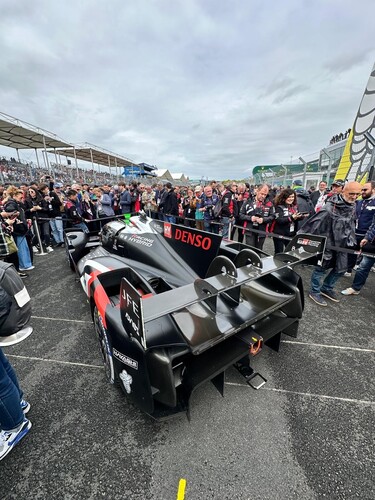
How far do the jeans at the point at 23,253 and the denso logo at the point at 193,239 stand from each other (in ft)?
13.3

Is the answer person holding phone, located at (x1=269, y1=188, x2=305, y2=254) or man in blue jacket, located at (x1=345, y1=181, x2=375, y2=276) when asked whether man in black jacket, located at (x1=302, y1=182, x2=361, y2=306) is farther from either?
person holding phone, located at (x1=269, y1=188, x2=305, y2=254)

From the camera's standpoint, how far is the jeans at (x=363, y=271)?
12.7 ft

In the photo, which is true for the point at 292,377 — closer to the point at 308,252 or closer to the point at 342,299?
the point at 308,252

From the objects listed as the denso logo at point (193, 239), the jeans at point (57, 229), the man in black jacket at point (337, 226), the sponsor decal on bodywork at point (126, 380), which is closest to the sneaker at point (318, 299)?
the man in black jacket at point (337, 226)

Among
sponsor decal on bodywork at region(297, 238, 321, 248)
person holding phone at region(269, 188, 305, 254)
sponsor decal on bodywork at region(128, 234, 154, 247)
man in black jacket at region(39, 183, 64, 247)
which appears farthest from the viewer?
man in black jacket at region(39, 183, 64, 247)

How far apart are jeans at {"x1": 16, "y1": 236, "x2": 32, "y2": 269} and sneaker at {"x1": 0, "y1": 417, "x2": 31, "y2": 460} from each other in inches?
170

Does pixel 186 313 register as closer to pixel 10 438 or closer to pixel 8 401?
pixel 8 401

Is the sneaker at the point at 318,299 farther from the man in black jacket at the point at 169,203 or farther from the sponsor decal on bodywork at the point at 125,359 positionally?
the man in black jacket at the point at 169,203

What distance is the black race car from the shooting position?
4.88 feet

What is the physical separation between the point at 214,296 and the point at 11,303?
1.33 m

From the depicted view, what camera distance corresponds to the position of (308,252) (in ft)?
8.04

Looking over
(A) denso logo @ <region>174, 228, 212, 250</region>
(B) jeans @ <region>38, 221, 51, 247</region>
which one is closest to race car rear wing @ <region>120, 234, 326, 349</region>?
(A) denso logo @ <region>174, 228, 212, 250</region>

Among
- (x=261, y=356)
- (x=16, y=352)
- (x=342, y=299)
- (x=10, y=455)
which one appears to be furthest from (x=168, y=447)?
(x=342, y=299)

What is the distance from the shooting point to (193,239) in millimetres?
2686
